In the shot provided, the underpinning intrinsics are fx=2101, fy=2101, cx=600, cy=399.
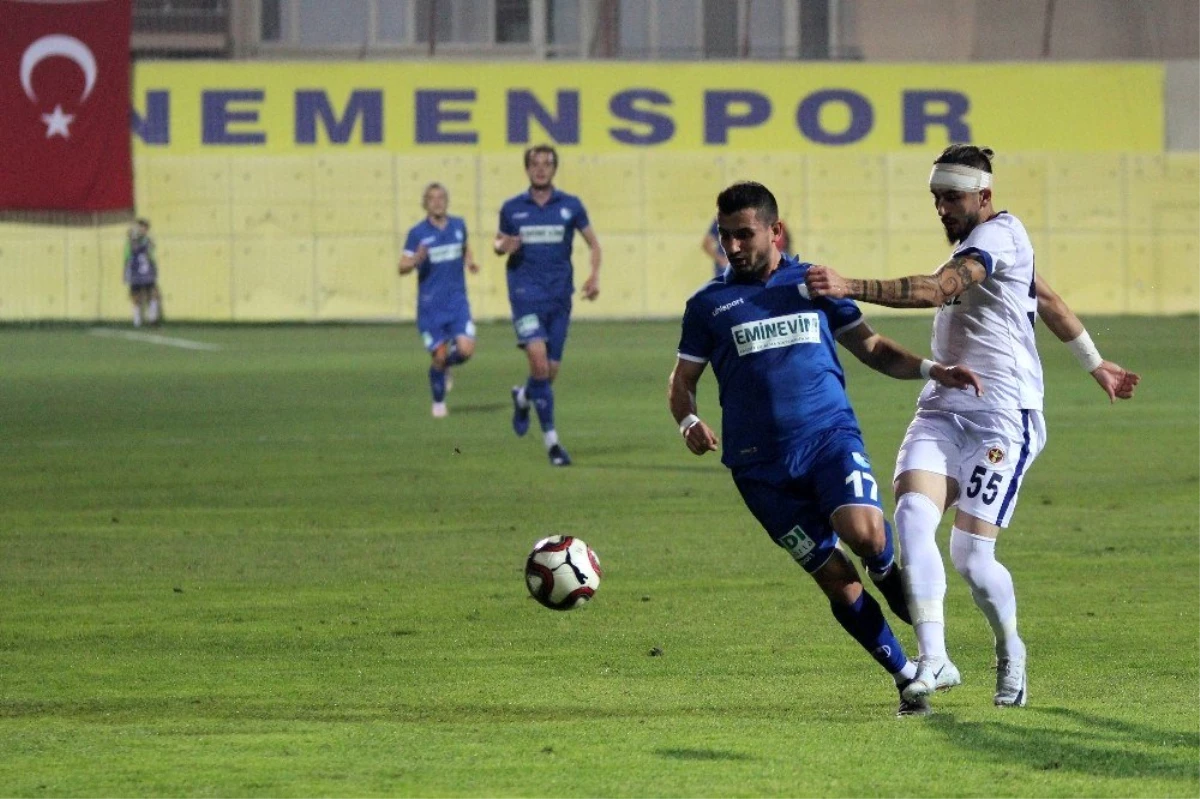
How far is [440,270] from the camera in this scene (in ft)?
69.8

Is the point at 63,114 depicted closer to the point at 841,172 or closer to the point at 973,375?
the point at 841,172

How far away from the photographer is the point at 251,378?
25750mm

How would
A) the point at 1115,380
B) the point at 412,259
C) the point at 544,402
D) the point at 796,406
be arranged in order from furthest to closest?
the point at 412,259 < the point at 544,402 < the point at 1115,380 < the point at 796,406

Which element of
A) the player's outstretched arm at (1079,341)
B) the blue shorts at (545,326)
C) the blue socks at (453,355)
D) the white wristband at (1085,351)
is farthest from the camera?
the blue socks at (453,355)

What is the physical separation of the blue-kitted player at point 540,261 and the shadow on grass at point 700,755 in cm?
1055

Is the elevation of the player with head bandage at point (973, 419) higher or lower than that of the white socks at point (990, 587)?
higher

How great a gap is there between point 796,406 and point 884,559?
2.00 feet

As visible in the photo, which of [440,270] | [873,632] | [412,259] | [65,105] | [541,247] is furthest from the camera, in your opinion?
[65,105]

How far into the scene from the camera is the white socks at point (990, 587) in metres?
7.29

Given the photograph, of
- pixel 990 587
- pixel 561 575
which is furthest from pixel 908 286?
pixel 561 575

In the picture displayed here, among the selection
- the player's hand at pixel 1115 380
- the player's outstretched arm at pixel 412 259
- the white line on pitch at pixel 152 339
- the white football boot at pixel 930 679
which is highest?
the player's outstretched arm at pixel 412 259

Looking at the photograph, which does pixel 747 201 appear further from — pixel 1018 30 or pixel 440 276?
pixel 1018 30

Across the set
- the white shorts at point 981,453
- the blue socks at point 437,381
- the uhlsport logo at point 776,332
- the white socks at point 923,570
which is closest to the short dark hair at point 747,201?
the uhlsport logo at point 776,332

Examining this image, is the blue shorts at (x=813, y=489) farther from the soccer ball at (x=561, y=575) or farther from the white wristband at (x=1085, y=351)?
the soccer ball at (x=561, y=575)
